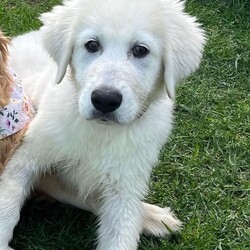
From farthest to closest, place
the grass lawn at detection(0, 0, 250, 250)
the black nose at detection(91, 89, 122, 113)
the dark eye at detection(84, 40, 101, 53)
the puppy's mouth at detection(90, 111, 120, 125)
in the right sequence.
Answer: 1. the grass lawn at detection(0, 0, 250, 250)
2. the dark eye at detection(84, 40, 101, 53)
3. the puppy's mouth at detection(90, 111, 120, 125)
4. the black nose at detection(91, 89, 122, 113)

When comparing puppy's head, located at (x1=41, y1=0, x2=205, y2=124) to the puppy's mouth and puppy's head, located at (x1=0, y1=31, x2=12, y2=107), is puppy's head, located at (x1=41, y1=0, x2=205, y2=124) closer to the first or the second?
the puppy's mouth

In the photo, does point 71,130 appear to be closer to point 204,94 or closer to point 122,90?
point 122,90

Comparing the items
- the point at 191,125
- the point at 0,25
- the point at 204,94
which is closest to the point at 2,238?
the point at 191,125

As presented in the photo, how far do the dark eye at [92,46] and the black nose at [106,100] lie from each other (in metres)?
0.29

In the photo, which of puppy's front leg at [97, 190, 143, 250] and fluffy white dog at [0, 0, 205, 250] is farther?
puppy's front leg at [97, 190, 143, 250]

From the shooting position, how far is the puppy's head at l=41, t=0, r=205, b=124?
10.2 feet

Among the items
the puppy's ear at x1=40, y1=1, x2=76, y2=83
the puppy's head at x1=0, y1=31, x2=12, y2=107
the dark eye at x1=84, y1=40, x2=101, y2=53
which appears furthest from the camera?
the puppy's head at x1=0, y1=31, x2=12, y2=107

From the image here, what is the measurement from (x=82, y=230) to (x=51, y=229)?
0.18 meters

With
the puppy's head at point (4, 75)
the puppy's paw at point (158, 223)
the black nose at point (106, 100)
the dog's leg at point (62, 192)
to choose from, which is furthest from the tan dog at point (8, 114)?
the puppy's paw at point (158, 223)

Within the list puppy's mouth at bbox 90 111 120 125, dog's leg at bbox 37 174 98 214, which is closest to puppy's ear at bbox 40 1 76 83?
puppy's mouth at bbox 90 111 120 125

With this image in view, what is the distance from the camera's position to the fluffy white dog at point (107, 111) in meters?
3.17

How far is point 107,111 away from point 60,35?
0.55 m

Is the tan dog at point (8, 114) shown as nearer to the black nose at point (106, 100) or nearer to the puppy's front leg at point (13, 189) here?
the puppy's front leg at point (13, 189)

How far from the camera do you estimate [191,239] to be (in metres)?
3.65
